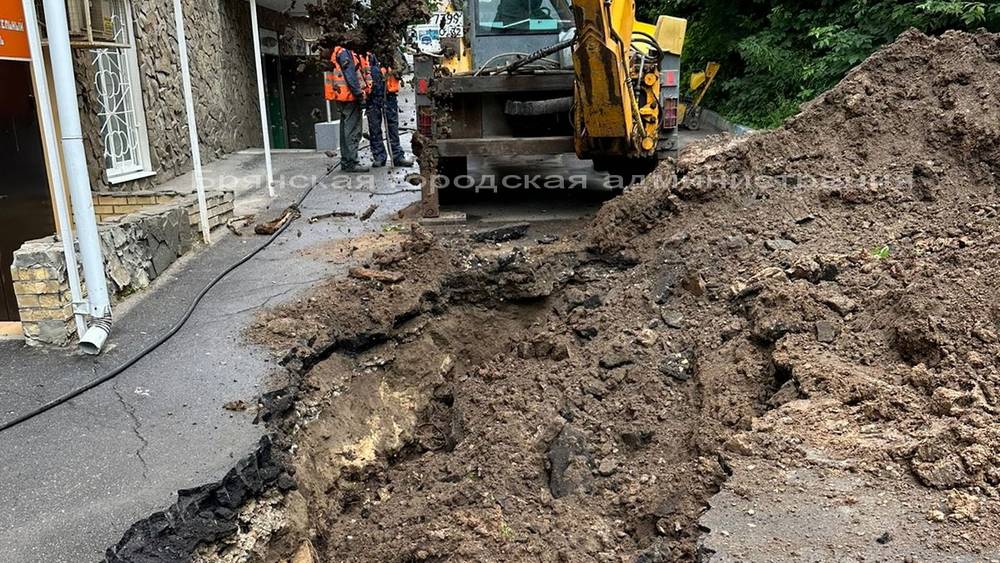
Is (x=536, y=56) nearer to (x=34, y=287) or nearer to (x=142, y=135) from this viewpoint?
(x=34, y=287)

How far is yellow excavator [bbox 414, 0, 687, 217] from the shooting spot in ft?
20.7

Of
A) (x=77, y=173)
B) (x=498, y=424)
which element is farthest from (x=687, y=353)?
(x=77, y=173)

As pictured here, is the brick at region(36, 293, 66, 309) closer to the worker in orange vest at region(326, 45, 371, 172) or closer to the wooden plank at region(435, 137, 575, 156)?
the wooden plank at region(435, 137, 575, 156)

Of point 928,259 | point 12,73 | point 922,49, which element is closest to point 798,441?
point 928,259

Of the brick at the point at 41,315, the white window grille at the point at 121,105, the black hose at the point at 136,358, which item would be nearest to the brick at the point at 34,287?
the brick at the point at 41,315

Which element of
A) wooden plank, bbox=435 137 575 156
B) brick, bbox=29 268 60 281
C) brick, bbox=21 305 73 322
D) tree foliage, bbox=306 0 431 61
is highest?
tree foliage, bbox=306 0 431 61

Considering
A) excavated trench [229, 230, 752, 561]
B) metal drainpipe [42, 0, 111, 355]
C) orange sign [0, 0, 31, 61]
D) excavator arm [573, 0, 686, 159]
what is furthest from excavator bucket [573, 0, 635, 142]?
orange sign [0, 0, 31, 61]

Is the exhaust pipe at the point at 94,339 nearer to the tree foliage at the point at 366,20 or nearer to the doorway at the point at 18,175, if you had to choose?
the doorway at the point at 18,175

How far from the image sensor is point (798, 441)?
3342 millimetres

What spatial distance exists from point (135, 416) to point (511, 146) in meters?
4.61

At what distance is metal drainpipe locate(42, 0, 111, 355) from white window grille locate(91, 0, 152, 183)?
4592mm

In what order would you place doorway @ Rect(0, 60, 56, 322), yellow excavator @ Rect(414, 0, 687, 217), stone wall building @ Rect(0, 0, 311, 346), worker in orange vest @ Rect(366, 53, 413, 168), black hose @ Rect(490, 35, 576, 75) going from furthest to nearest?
worker in orange vest @ Rect(366, 53, 413, 168)
black hose @ Rect(490, 35, 576, 75)
yellow excavator @ Rect(414, 0, 687, 217)
doorway @ Rect(0, 60, 56, 322)
stone wall building @ Rect(0, 0, 311, 346)

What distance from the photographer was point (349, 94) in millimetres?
Result: 10414

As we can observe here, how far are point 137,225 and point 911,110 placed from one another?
6227 mm
